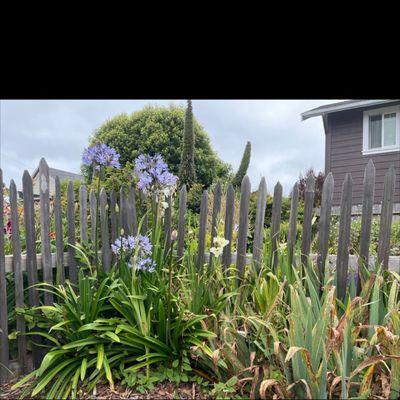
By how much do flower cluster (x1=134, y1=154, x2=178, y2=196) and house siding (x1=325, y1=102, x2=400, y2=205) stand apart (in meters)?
7.12

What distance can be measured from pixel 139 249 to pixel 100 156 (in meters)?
0.59

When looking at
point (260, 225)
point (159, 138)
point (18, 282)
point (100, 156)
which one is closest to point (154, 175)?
point (100, 156)

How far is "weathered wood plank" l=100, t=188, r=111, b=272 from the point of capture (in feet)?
8.12

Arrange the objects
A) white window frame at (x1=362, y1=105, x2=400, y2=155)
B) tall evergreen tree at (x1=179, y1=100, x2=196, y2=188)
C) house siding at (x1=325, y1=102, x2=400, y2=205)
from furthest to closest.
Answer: tall evergreen tree at (x1=179, y1=100, x2=196, y2=188), house siding at (x1=325, y1=102, x2=400, y2=205), white window frame at (x1=362, y1=105, x2=400, y2=155)

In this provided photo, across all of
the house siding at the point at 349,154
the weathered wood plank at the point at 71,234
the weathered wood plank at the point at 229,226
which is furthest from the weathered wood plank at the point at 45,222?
the house siding at the point at 349,154

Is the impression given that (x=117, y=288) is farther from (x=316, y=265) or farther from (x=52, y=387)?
(x=316, y=265)

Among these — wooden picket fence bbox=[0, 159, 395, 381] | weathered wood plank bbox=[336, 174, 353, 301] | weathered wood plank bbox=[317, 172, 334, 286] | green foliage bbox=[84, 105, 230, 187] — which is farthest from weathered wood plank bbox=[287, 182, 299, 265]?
green foliage bbox=[84, 105, 230, 187]

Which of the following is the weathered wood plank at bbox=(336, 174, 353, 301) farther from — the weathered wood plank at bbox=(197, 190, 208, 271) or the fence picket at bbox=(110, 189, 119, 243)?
the fence picket at bbox=(110, 189, 119, 243)

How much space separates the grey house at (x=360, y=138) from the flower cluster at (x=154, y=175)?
716cm

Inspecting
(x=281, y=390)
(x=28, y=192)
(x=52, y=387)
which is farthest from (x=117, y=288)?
(x=281, y=390)

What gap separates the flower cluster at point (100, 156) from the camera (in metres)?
2.11

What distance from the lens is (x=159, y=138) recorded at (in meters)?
10.5

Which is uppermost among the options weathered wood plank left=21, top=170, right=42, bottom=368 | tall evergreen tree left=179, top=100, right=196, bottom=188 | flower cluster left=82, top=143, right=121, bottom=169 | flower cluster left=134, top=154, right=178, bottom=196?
tall evergreen tree left=179, top=100, right=196, bottom=188

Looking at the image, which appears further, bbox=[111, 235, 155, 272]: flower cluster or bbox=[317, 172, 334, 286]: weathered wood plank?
bbox=[317, 172, 334, 286]: weathered wood plank
